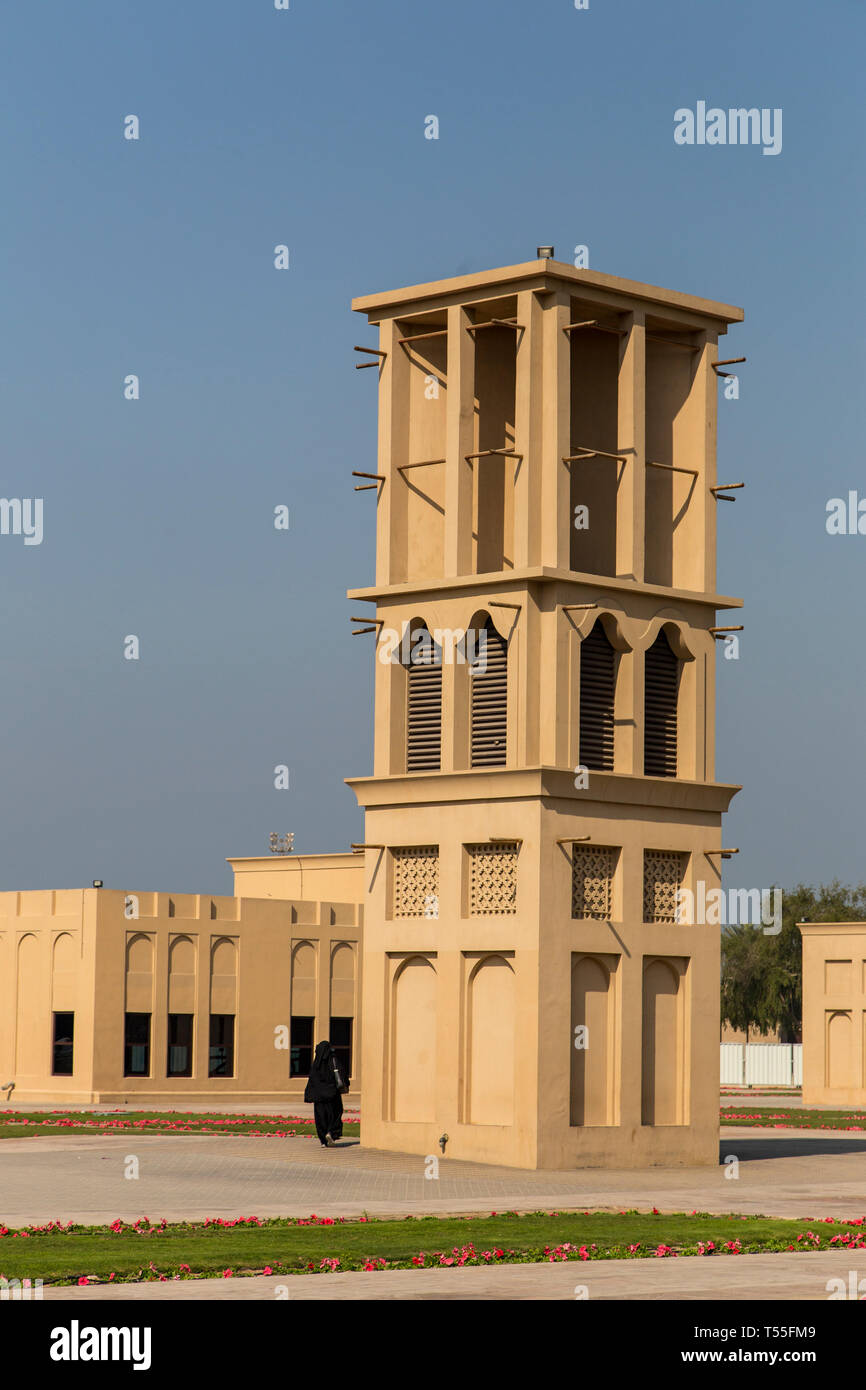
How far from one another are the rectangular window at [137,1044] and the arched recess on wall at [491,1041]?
25369mm

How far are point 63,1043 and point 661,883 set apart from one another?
26.8 m

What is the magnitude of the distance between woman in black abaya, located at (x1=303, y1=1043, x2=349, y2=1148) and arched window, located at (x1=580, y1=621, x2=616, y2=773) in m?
5.91

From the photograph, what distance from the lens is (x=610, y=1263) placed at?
15.9 meters

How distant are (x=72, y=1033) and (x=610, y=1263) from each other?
125ft

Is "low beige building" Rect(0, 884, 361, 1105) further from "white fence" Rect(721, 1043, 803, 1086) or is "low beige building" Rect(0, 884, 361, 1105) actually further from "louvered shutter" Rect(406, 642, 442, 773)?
"white fence" Rect(721, 1043, 803, 1086)

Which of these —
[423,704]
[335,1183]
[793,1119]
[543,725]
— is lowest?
[793,1119]

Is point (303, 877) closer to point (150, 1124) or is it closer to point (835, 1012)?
point (835, 1012)

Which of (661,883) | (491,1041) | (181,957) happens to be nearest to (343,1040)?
(181,957)

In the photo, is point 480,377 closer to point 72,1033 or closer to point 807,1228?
point 807,1228

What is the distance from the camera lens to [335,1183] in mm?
24125

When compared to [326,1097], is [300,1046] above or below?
below

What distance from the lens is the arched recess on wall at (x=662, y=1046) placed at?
29.4 meters

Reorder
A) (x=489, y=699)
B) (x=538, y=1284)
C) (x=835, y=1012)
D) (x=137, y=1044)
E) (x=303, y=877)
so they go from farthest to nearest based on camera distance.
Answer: (x=303, y=877) < (x=835, y=1012) < (x=137, y=1044) < (x=489, y=699) < (x=538, y=1284)
